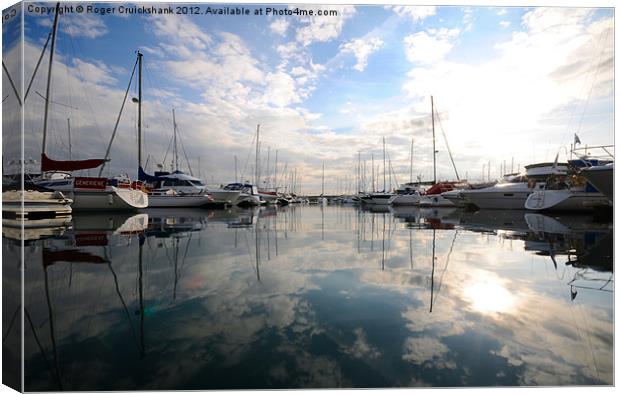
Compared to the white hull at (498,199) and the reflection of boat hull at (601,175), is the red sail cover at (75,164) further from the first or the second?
the white hull at (498,199)

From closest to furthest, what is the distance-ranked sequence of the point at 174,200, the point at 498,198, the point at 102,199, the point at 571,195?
1. the point at 102,199
2. the point at 571,195
3. the point at 498,198
4. the point at 174,200

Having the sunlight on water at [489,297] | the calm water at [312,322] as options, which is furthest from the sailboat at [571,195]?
the sunlight on water at [489,297]

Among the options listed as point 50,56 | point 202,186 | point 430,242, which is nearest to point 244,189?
point 202,186

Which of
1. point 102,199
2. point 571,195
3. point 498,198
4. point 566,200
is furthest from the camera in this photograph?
point 498,198

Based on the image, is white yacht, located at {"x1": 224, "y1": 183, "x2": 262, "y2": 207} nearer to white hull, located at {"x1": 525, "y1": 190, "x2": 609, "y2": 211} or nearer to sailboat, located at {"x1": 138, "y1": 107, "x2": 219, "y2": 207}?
sailboat, located at {"x1": 138, "y1": 107, "x2": 219, "y2": 207}

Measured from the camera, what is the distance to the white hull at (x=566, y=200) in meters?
19.2

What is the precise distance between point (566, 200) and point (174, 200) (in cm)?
2670

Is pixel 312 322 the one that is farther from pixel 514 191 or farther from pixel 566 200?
pixel 514 191

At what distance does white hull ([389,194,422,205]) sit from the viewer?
38.8 m

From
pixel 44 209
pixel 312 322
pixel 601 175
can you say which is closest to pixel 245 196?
pixel 44 209

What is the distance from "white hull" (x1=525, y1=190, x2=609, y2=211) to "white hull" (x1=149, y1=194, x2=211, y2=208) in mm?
24104

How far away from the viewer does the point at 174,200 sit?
25.4m

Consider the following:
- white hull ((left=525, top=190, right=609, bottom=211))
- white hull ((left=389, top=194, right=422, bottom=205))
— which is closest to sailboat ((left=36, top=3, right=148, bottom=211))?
white hull ((left=525, top=190, right=609, bottom=211))

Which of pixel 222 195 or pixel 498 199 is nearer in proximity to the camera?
pixel 498 199
